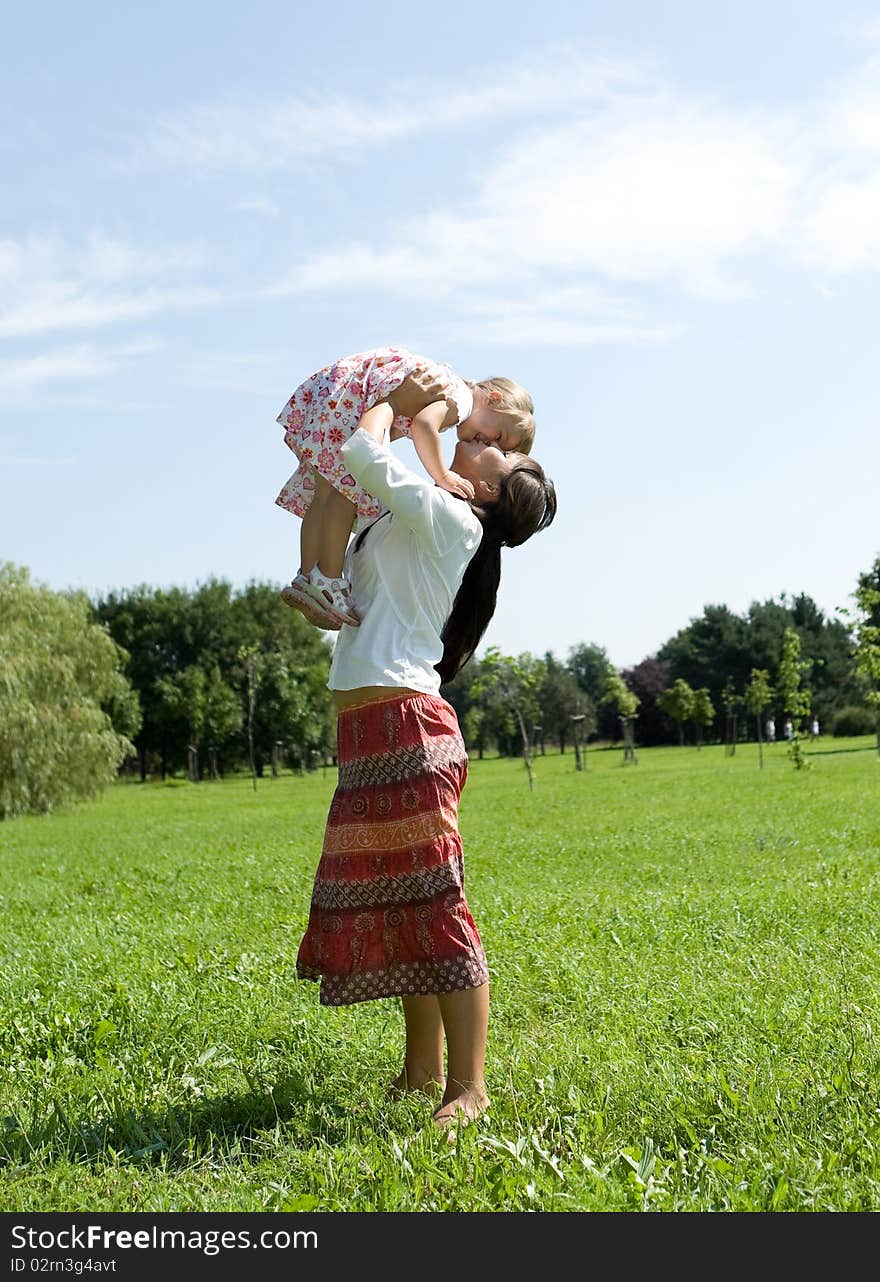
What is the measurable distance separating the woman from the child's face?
26cm

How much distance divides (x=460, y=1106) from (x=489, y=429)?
204 centimetres

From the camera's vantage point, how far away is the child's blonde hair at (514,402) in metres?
3.84

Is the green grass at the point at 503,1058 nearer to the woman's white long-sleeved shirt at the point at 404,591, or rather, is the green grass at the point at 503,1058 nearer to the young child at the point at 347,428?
the woman's white long-sleeved shirt at the point at 404,591

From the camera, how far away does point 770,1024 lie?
4664mm

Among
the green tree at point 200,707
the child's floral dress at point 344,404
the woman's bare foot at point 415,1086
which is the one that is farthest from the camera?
the green tree at point 200,707

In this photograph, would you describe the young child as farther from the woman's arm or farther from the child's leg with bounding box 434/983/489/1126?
the child's leg with bounding box 434/983/489/1126

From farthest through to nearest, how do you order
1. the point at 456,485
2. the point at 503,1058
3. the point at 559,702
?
the point at 559,702 < the point at 503,1058 < the point at 456,485

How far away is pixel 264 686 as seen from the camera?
2366 inches

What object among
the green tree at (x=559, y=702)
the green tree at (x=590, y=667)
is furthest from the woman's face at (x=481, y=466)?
the green tree at (x=590, y=667)

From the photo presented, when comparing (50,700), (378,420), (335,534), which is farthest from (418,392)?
(50,700)

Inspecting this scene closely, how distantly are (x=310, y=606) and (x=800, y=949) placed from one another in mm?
3888

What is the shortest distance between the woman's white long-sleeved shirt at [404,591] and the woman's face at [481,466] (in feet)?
0.69

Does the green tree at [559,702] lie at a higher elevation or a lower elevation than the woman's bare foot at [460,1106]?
higher

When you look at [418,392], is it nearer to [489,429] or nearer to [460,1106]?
[489,429]
